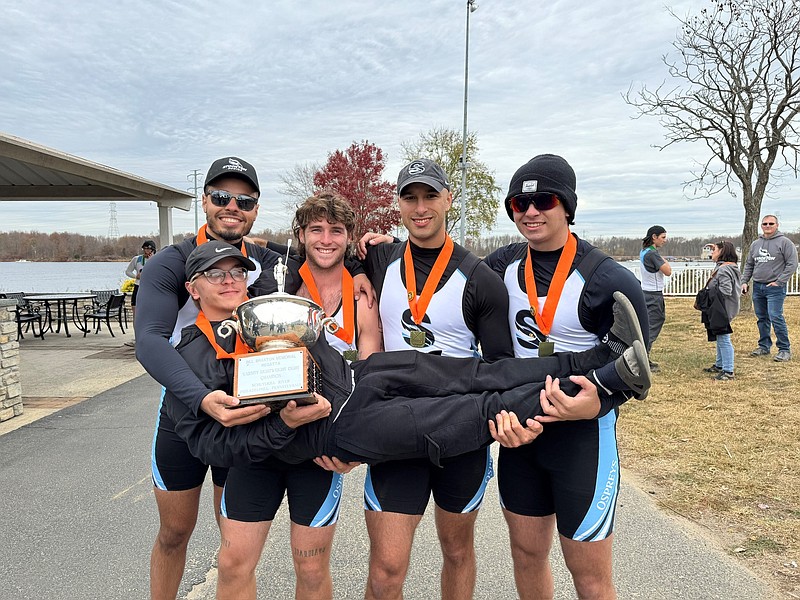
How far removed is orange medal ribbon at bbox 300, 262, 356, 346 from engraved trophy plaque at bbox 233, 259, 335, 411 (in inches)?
8.5

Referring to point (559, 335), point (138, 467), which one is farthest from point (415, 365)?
point (138, 467)

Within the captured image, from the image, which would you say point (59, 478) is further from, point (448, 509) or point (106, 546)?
point (448, 509)

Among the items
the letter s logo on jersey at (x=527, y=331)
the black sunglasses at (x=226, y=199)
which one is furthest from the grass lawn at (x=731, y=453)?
the black sunglasses at (x=226, y=199)

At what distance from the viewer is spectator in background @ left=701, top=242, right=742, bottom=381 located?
302 inches

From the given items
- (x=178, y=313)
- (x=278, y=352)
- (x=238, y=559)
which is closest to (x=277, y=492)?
(x=238, y=559)

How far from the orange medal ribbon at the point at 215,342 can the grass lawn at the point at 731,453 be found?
3.08 meters

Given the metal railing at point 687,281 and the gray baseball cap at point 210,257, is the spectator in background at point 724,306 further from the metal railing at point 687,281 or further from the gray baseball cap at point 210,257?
the metal railing at point 687,281

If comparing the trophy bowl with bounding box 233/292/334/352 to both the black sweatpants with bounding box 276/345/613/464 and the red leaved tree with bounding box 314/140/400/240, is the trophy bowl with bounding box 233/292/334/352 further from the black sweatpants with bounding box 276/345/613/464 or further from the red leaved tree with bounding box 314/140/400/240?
the red leaved tree with bounding box 314/140/400/240

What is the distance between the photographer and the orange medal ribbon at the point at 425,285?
2.50 meters

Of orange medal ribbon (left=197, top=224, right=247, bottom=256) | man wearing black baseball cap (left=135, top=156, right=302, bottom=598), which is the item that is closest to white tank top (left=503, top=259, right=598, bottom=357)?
man wearing black baseball cap (left=135, top=156, right=302, bottom=598)

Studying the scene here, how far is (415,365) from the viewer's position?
7.66ft

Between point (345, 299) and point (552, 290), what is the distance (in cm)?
93

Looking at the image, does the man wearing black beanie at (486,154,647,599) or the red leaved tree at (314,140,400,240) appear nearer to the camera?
the man wearing black beanie at (486,154,647,599)

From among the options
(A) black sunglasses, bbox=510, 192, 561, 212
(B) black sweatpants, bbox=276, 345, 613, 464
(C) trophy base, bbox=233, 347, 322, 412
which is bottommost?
(B) black sweatpants, bbox=276, 345, 613, 464
